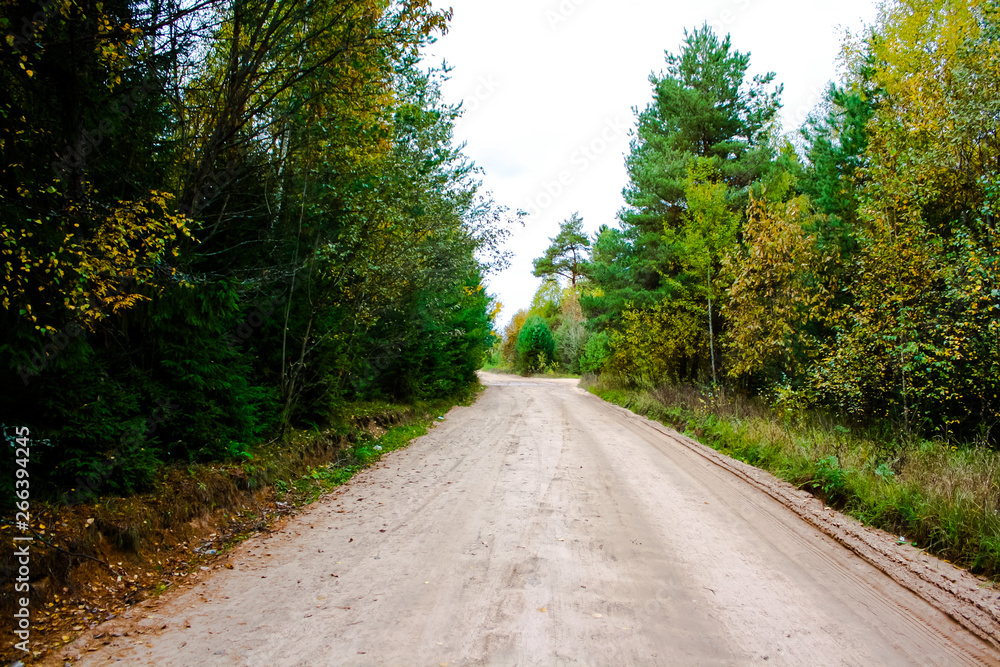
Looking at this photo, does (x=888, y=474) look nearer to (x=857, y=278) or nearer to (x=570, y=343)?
(x=857, y=278)

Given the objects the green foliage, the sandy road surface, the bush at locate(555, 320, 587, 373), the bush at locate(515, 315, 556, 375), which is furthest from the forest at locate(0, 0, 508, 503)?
the bush at locate(515, 315, 556, 375)

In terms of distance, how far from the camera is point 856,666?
2965 millimetres

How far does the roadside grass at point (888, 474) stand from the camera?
4.56 m

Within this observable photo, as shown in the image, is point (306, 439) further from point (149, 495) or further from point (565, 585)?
point (565, 585)

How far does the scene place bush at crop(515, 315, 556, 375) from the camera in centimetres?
4397

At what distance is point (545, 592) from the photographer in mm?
3764

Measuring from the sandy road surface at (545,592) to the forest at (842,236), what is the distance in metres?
3.90

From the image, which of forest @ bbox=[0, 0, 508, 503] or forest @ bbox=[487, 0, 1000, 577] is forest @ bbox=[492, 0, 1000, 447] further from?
forest @ bbox=[0, 0, 508, 503]

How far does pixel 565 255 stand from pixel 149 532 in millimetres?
47156

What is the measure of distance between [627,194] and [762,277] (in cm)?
867

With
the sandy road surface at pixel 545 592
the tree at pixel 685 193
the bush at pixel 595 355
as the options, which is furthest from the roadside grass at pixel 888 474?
the bush at pixel 595 355

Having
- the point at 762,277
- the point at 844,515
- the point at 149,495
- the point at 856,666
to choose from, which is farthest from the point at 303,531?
the point at 762,277

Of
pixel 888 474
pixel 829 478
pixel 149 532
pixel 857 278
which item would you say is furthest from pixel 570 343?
pixel 149 532

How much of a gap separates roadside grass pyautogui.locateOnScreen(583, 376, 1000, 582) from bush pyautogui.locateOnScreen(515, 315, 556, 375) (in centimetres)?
3261
